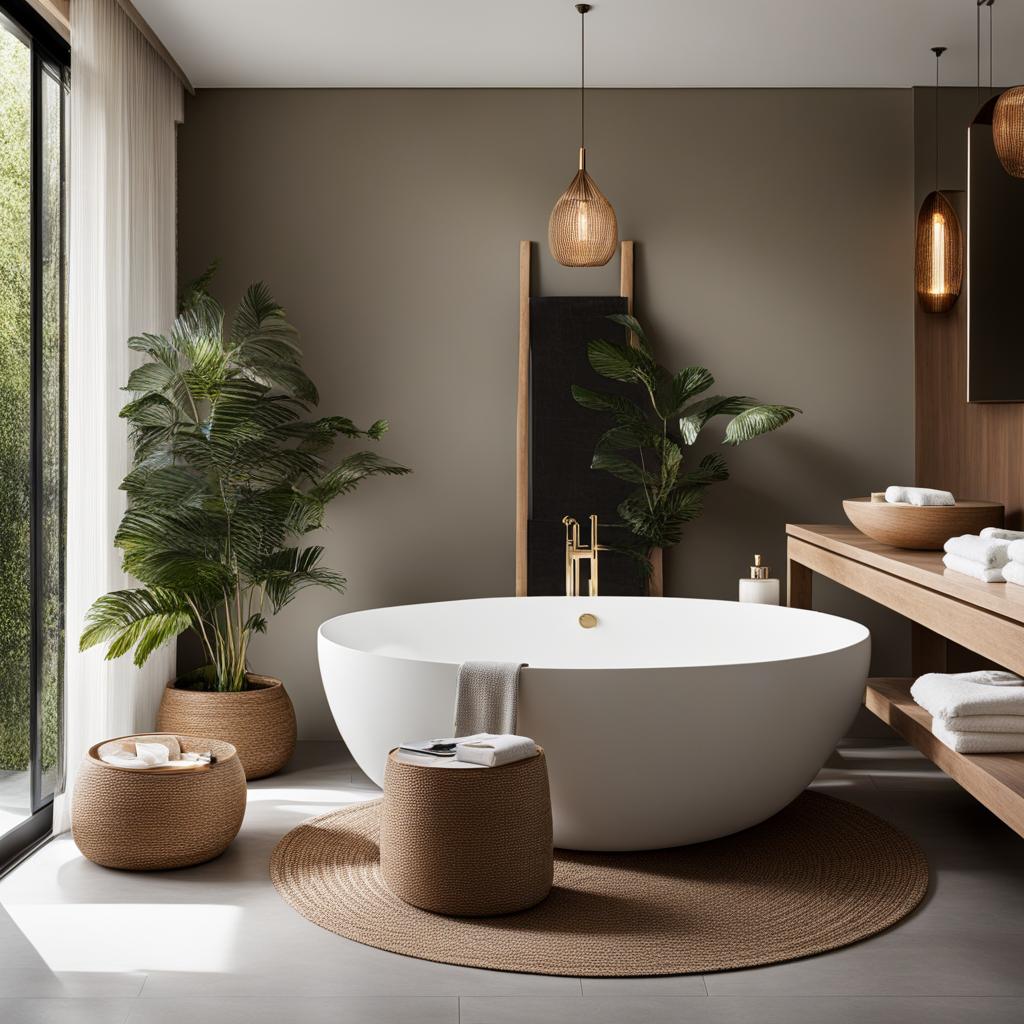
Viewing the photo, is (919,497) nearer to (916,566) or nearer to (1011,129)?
(916,566)

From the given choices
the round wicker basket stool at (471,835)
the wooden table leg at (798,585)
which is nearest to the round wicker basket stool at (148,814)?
the round wicker basket stool at (471,835)

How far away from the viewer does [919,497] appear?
3.51 m

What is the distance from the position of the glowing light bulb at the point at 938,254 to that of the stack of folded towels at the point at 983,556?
5.05ft

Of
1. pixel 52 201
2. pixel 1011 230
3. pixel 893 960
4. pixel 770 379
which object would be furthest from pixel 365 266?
pixel 893 960

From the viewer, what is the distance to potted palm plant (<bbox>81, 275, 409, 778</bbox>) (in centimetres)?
367

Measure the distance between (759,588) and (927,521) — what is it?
2.76 feet

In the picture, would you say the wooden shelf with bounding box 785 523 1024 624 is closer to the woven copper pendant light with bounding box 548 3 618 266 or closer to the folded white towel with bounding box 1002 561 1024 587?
the folded white towel with bounding box 1002 561 1024 587

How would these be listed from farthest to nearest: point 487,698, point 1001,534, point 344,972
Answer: point 1001,534, point 487,698, point 344,972

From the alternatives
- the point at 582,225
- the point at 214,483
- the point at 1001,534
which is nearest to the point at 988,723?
the point at 1001,534

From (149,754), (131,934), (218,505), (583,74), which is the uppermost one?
(583,74)

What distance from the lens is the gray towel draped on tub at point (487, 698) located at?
2.86m

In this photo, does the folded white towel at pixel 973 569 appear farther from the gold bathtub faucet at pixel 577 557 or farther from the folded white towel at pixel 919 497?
the gold bathtub faucet at pixel 577 557

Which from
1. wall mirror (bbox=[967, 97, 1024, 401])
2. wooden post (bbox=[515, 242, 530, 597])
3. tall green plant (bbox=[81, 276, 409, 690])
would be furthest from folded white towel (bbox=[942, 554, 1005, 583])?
tall green plant (bbox=[81, 276, 409, 690])

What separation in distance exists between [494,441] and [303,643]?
3.66 feet
